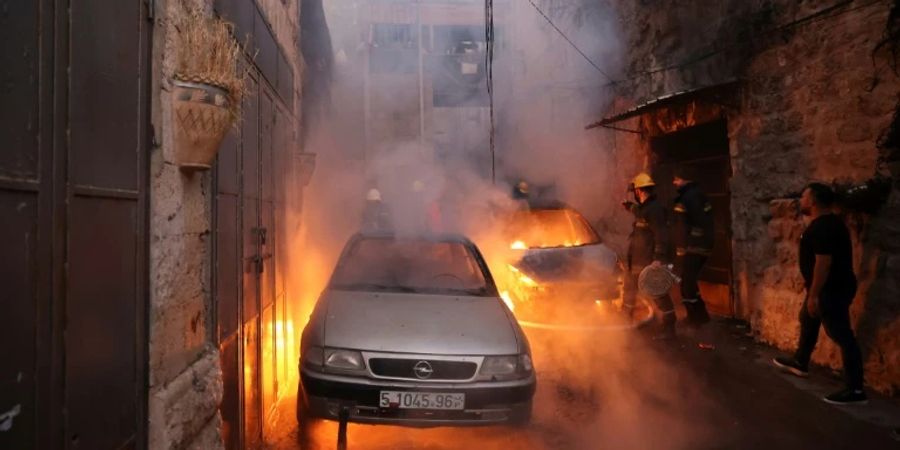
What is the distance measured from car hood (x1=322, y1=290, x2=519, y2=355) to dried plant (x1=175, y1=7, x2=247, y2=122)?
1.78 m

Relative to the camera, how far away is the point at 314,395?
351cm

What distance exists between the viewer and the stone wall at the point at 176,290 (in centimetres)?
220

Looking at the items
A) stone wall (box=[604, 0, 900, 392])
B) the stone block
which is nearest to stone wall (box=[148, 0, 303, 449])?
the stone block

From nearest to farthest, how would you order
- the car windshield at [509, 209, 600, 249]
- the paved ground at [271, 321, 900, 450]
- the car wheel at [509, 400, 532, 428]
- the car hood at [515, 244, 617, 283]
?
1. the car wheel at [509, 400, 532, 428]
2. the paved ground at [271, 321, 900, 450]
3. the car hood at [515, 244, 617, 283]
4. the car windshield at [509, 209, 600, 249]

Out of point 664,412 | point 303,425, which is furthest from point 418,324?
point 664,412

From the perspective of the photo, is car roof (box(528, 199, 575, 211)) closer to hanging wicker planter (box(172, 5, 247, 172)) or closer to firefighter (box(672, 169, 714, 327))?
firefighter (box(672, 169, 714, 327))

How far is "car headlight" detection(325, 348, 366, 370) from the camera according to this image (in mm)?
3529

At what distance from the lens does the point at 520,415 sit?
3611 mm

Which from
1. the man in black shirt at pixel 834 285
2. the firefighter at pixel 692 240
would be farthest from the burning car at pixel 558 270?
the man in black shirt at pixel 834 285

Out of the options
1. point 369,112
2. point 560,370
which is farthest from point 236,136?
point 369,112

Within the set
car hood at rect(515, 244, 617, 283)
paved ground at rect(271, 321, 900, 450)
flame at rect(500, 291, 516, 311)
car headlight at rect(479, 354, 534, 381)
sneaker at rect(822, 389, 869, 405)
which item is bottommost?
paved ground at rect(271, 321, 900, 450)

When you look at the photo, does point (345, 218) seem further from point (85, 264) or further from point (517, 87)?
point (85, 264)

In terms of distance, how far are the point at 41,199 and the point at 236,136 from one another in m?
2.00

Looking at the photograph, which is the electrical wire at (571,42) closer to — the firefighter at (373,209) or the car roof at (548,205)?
the car roof at (548,205)
